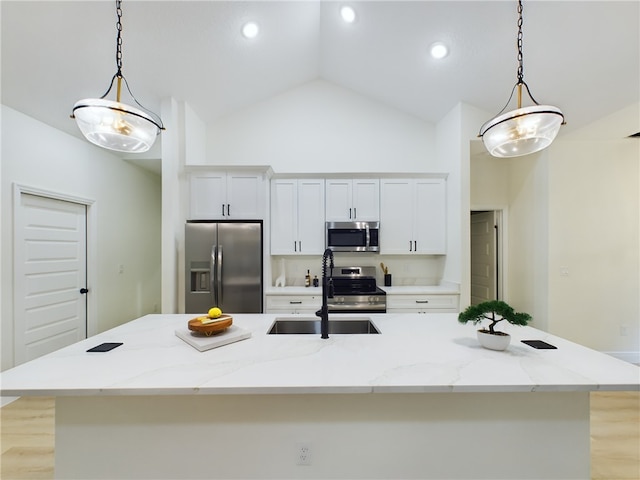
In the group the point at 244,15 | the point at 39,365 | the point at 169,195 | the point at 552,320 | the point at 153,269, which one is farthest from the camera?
the point at 153,269

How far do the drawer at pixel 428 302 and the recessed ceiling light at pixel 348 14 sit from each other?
3012 mm

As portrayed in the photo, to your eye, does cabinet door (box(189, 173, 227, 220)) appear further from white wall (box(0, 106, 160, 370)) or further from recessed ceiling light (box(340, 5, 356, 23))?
recessed ceiling light (box(340, 5, 356, 23))

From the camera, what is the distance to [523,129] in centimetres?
158

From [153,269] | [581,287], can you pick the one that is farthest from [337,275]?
[153,269]

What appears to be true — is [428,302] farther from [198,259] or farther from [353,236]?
[198,259]

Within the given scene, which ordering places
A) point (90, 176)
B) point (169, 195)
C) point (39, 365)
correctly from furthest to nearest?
point (90, 176) < point (169, 195) < point (39, 365)

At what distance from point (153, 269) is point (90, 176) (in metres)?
1.92

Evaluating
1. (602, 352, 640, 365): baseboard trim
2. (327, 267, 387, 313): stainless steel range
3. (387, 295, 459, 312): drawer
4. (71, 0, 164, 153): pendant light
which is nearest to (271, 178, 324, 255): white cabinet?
(327, 267, 387, 313): stainless steel range

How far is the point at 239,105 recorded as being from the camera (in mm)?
3904

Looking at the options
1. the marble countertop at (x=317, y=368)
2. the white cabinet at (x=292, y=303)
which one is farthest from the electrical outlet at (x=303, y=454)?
the white cabinet at (x=292, y=303)

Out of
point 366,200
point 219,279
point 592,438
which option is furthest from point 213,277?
point 592,438

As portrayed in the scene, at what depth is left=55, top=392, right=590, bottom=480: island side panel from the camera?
4.14 ft

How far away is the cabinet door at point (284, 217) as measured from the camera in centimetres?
367

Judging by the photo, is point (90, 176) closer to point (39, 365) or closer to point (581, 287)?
point (39, 365)
